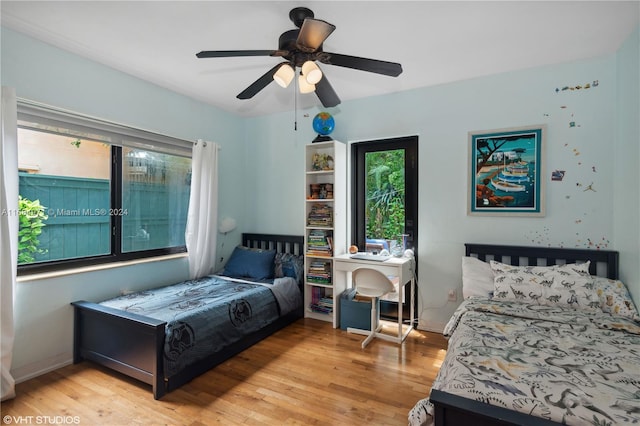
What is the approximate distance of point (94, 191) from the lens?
2.79 metres

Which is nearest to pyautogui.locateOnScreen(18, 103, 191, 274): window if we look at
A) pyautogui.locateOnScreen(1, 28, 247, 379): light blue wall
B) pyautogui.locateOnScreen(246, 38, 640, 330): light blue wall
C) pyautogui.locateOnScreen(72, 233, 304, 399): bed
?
pyautogui.locateOnScreen(1, 28, 247, 379): light blue wall

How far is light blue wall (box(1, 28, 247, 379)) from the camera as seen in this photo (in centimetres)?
228

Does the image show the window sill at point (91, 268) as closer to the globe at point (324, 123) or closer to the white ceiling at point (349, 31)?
the white ceiling at point (349, 31)

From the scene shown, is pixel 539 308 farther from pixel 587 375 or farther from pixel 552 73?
pixel 552 73

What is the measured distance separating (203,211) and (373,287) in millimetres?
2080

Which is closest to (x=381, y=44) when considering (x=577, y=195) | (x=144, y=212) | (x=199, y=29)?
(x=199, y=29)

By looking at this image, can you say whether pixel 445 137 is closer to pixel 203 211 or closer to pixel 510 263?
pixel 510 263

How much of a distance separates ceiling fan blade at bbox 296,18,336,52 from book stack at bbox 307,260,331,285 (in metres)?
2.32

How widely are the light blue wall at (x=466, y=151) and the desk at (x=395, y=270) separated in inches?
6.0

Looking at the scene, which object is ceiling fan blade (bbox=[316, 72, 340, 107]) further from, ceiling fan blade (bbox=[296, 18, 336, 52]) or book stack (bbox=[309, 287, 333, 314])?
book stack (bbox=[309, 287, 333, 314])

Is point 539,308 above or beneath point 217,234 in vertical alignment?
beneath

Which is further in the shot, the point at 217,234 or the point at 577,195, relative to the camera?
the point at 217,234

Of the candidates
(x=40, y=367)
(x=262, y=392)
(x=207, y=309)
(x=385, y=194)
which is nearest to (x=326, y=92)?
(x=385, y=194)

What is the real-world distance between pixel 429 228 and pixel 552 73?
1740 millimetres
